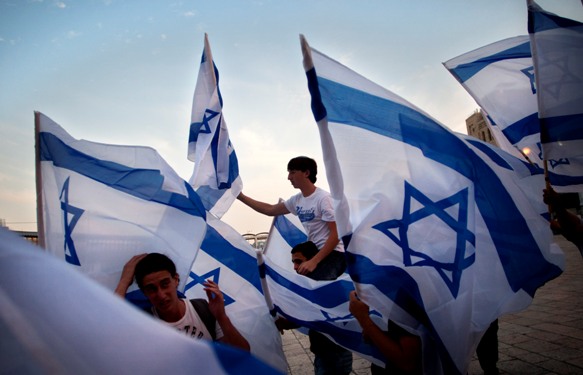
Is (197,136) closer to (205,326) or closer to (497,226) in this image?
(205,326)

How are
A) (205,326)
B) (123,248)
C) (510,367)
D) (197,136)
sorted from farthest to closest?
(197,136), (510,367), (123,248), (205,326)

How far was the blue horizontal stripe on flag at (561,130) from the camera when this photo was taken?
2168 millimetres

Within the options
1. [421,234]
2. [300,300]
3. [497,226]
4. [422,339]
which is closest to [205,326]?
[300,300]

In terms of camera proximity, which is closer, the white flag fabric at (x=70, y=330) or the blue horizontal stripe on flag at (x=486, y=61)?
the white flag fabric at (x=70, y=330)

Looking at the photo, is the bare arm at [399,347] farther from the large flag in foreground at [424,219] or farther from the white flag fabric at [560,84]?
the white flag fabric at [560,84]

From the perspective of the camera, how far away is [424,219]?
2.05m

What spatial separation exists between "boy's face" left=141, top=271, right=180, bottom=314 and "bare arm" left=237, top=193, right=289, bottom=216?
1621 mm

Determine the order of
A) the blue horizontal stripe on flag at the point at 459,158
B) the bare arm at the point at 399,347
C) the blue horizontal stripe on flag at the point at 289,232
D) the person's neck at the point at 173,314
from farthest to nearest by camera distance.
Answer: the blue horizontal stripe on flag at the point at 289,232, the person's neck at the point at 173,314, the blue horizontal stripe on flag at the point at 459,158, the bare arm at the point at 399,347

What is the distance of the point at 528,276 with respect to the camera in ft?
6.76

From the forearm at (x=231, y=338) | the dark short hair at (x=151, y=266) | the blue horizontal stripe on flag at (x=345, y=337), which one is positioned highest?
the dark short hair at (x=151, y=266)

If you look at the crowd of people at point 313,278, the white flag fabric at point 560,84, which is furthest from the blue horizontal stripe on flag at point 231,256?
the white flag fabric at point 560,84

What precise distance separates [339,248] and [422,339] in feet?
4.11

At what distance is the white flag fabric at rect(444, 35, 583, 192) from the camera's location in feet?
9.55

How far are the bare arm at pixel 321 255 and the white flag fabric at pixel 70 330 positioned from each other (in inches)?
72.0
